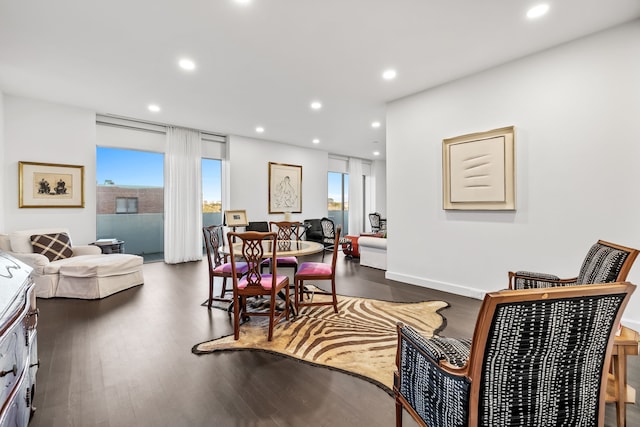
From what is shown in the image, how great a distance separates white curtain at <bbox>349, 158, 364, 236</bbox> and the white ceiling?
5081 millimetres

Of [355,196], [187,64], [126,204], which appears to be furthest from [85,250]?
[355,196]

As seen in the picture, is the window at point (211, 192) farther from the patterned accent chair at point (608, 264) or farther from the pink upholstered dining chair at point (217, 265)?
the patterned accent chair at point (608, 264)

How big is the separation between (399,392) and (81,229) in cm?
597

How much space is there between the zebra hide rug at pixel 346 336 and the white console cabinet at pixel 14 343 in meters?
Result: 1.19

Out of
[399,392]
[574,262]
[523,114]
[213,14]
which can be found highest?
[213,14]

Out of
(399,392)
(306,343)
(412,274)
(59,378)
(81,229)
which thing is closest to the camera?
(399,392)

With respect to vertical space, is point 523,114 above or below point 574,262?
above

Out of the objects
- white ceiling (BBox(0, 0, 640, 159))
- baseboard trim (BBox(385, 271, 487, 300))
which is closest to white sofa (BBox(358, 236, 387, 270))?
baseboard trim (BBox(385, 271, 487, 300))

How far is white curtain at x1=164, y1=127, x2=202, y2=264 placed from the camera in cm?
628

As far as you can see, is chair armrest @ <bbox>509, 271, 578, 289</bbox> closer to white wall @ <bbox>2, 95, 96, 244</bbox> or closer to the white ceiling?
the white ceiling

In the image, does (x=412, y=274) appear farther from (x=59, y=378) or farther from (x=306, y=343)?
(x=59, y=378)

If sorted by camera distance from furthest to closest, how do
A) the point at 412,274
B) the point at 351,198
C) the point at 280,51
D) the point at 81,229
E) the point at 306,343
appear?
the point at 351,198 < the point at 81,229 < the point at 412,274 < the point at 280,51 < the point at 306,343

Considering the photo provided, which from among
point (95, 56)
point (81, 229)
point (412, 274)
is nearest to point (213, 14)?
point (95, 56)

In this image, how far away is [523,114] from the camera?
3.42 meters
